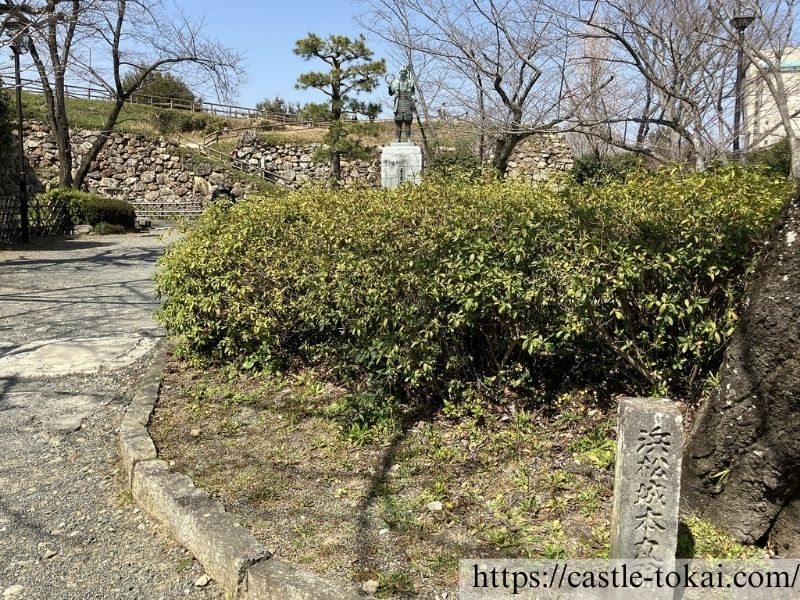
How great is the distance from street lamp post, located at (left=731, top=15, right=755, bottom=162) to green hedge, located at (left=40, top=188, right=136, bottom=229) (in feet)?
54.4

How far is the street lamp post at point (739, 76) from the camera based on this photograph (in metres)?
7.06

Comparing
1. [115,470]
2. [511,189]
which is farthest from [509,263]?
[115,470]

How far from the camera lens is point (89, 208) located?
1878 centimetres

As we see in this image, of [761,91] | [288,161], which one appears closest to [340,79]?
[288,161]

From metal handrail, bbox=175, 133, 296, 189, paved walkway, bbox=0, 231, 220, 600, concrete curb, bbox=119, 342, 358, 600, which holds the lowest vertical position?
paved walkway, bbox=0, 231, 220, 600

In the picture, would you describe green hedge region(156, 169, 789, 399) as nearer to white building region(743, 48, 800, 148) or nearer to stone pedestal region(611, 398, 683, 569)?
stone pedestal region(611, 398, 683, 569)

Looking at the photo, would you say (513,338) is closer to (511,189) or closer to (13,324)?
(511,189)

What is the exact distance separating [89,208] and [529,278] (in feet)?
61.4

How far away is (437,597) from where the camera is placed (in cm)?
218

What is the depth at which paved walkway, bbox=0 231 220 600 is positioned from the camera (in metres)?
2.49

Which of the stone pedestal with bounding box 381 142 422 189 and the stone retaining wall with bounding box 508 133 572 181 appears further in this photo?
the stone retaining wall with bounding box 508 133 572 181

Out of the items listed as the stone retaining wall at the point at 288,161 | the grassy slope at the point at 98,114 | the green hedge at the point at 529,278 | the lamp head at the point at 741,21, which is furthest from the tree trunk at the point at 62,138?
the green hedge at the point at 529,278

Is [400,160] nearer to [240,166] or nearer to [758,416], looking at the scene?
[758,416]

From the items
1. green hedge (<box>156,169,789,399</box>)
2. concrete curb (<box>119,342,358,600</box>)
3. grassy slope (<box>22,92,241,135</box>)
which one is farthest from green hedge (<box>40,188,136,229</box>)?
concrete curb (<box>119,342,358,600</box>)
